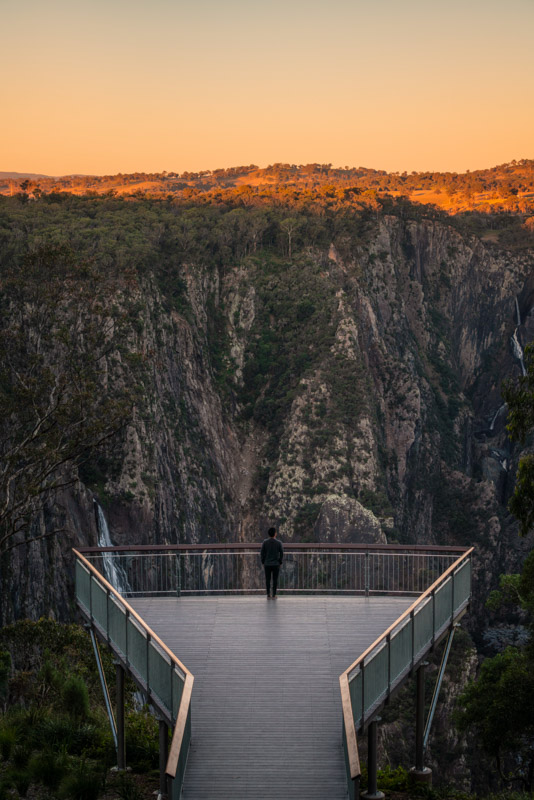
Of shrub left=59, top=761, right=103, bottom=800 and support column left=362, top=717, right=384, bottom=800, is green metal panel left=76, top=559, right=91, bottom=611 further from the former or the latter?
support column left=362, top=717, right=384, bottom=800

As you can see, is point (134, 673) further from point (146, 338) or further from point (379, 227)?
point (379, 227)

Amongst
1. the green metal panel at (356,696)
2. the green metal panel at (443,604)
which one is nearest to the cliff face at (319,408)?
the green metal panel at (443,604)

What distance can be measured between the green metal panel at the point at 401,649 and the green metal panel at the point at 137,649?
343 centimetres

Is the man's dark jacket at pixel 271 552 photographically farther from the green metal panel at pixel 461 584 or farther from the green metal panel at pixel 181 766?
the green metal panel at pixel 181 766

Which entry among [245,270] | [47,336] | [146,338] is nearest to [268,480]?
[146,338]

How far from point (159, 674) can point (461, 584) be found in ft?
20.3

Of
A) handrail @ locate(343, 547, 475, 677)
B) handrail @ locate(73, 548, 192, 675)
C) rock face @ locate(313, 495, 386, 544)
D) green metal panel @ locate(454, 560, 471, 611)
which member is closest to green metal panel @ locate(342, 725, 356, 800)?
handrail @ locate(343, 547, 475, 677)

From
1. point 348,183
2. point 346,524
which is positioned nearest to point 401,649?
point 346,524

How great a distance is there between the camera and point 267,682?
14375mm

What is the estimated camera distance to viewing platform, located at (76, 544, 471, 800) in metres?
12.2

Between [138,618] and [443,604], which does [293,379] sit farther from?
[138,618]

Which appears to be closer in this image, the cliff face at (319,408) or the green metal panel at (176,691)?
the green metal panel at (176,691)

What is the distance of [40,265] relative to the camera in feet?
93.2

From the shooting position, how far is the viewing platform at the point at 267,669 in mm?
12203
